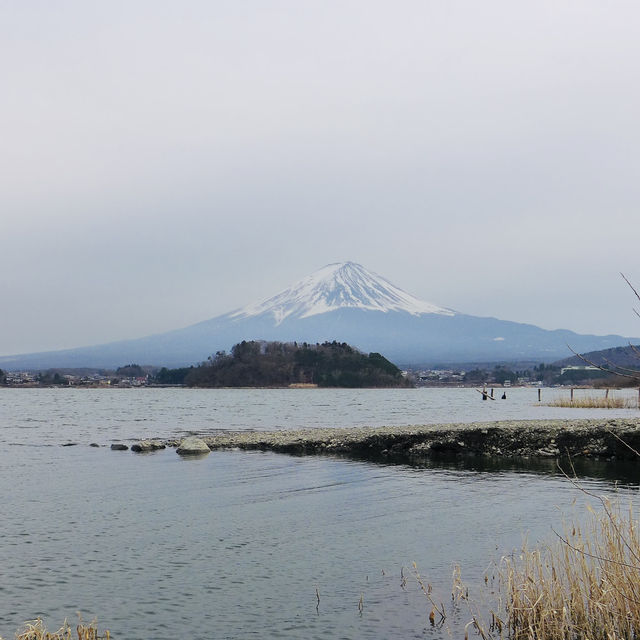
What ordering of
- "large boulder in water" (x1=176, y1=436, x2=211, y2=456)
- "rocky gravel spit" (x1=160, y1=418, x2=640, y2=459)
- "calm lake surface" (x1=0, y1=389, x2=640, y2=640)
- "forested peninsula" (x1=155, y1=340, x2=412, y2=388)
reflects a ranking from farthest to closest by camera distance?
"forested peninsula" (x1=155, y1=340, x2=412, y2=388)
"large boulder in water" (x1=176, y1=436, x2=211, y2=456)
"rocky gravel spit" (x1=160, y1=418, x2=640, y2=459)
"calm lake surface" (x1=0, y1=389, x2=640, y2=640)

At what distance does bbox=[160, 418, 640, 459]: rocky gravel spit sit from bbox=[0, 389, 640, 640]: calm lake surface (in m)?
2.64

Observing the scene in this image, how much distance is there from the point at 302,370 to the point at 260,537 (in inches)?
6417

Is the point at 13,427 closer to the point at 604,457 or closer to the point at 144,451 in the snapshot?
the point at 144,451

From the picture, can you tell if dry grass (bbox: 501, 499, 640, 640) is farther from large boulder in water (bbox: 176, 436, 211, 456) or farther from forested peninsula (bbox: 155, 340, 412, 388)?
forested peninsula (bbox: 155, 340, 412, 388)

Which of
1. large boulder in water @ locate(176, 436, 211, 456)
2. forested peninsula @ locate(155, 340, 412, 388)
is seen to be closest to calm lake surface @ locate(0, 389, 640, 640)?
large boulder in water @ locate(176, 436, 211, 456)

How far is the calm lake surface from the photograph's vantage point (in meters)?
12.3

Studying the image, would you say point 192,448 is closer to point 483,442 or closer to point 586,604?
point 483,442

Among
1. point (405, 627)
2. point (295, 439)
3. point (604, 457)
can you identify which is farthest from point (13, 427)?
point (405, 627)

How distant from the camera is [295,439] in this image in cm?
3978

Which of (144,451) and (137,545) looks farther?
(144,451)

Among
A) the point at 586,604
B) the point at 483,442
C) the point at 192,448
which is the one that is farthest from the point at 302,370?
the point at 586,604

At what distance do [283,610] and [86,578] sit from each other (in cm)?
398

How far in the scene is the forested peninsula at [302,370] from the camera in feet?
589

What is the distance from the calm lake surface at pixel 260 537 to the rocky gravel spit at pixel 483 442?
264cm
